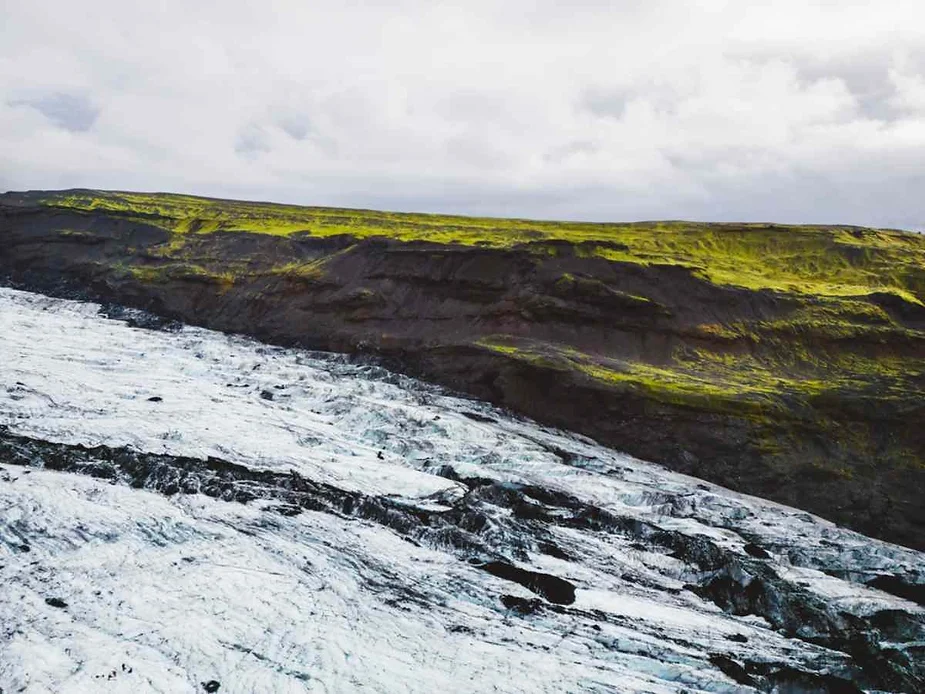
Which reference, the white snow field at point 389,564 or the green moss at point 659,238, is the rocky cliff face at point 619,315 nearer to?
the green moss at point 659,238

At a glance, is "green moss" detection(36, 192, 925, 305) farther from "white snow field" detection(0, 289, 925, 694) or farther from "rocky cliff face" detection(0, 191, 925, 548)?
"white snow field" detection(0, 289, 925, 694)

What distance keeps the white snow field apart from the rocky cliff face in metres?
2.38

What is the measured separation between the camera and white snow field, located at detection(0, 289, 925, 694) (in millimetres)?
10625

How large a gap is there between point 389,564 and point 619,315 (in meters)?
19.2

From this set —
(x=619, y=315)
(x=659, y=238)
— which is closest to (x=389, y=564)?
(x=619, y=315)

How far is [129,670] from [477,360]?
20.0 m

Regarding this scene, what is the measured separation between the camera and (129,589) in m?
11.9

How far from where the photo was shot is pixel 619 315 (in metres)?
29.5

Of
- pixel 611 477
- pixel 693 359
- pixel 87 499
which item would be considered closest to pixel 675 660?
pixel 611 477

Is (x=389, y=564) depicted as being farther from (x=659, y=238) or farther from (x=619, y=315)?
(x=659, y=238)

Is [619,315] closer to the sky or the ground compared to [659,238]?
closer to the ground

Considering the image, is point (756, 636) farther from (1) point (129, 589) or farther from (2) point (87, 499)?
(2) point (87, 499)

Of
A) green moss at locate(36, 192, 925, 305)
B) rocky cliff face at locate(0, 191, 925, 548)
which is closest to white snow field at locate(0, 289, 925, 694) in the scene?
rocky cliff face at locate(0, 191, 925, 548)

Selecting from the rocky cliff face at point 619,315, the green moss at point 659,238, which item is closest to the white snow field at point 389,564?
the rocky cliff face at point 619,315
